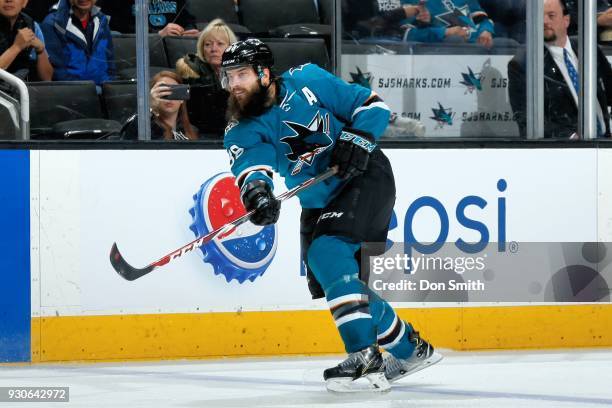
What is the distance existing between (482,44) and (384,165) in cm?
121

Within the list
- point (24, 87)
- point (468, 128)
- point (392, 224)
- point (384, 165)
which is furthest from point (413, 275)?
point (24, 87)

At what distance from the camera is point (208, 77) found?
15.0 feet

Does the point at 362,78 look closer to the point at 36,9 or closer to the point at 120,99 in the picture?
the point at 120,99

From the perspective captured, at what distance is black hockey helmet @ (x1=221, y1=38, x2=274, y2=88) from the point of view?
3.53m

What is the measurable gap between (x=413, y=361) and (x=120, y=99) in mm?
1564

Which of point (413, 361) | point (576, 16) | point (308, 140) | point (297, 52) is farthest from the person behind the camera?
point (576, 16)

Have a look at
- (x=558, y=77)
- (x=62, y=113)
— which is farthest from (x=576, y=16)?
(x=62, y=113)

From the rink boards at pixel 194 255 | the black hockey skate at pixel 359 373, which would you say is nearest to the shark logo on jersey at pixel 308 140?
the black hockey skate at pixel 359 373

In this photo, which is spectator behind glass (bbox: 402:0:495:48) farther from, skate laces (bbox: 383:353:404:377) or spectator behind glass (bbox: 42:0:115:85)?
skate laces (bbox: 383:353:404:377)

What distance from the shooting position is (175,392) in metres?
3.79

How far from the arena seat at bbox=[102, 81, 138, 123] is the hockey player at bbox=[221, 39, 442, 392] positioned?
37.7 inches

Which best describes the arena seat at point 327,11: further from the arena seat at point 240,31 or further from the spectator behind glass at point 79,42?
the spectator behind glass at point 79,42

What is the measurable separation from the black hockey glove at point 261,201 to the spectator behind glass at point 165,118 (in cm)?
105

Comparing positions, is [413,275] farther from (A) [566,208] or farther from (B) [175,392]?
(B) [175,392]
